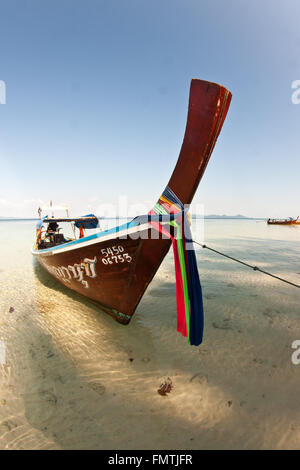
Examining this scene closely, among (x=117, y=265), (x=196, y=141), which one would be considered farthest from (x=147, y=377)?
(x=196, y=141)

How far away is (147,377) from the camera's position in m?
3.43

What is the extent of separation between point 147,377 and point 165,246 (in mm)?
2380

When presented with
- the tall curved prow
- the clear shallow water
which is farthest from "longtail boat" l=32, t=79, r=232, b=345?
the clear shallow water

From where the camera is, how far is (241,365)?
3.72 m

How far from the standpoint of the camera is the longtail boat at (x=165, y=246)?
3.02 m

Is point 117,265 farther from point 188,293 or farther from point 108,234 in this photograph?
point 188,293

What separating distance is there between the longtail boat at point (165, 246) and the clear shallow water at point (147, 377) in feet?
2.94

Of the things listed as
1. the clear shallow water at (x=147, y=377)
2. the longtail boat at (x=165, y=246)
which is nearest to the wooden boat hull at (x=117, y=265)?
the longtail boat at (x=165, y=246)

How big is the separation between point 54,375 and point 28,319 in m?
2.57

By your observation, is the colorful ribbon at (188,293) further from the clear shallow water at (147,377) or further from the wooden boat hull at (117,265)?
the clear shallow water at (147,377)

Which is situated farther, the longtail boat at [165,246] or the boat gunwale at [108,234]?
the boat gunwale at [108,234]

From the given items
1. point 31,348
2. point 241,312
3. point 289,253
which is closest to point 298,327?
Result: point 241,312

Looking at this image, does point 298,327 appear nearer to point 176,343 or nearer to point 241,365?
point 241,365
